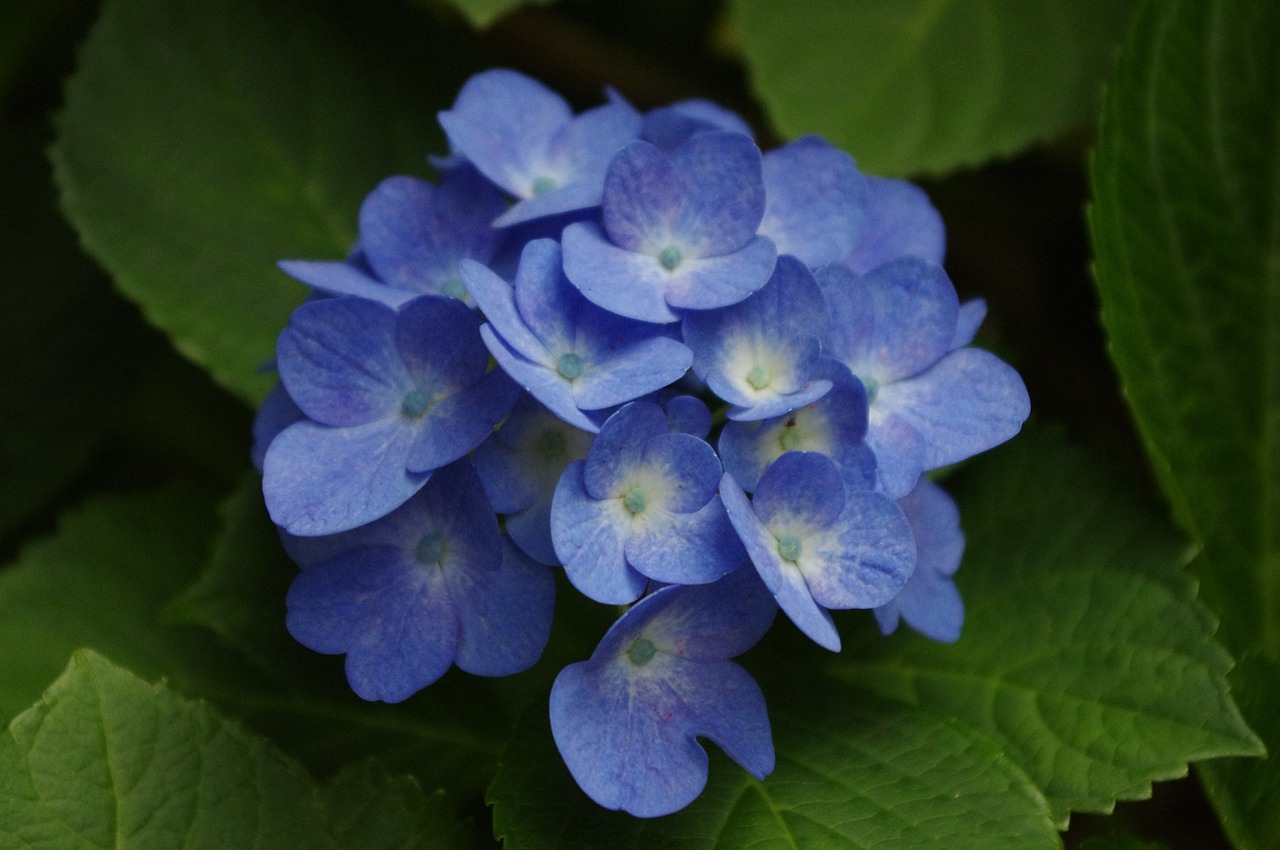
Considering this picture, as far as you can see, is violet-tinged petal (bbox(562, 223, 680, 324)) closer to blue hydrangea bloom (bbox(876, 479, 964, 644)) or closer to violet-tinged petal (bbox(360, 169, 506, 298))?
violet-tinged petal (bbox(360, 169, 506, 298))

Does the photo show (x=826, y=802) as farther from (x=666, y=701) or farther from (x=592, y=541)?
(x=592, y=541)

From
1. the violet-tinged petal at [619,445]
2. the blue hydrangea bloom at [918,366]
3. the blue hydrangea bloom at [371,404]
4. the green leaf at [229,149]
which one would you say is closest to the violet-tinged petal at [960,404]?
the blue hydrangea bloom at [918,366]

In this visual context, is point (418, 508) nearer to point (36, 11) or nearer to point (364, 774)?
point (364, 774)

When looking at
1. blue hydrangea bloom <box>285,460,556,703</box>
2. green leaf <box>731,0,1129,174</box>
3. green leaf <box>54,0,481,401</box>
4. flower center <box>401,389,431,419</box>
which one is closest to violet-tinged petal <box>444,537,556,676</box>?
blue hydrangea bloom <box>285,460,556,703</box>

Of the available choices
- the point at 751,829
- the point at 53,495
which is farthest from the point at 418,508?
the point at 53,495

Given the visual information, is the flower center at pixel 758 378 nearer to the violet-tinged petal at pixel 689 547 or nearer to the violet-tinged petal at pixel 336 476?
the violet-tinged petal at pixel 689 547

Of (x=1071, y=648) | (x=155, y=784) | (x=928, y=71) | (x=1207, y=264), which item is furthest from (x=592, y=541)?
(x=928, y=71)
